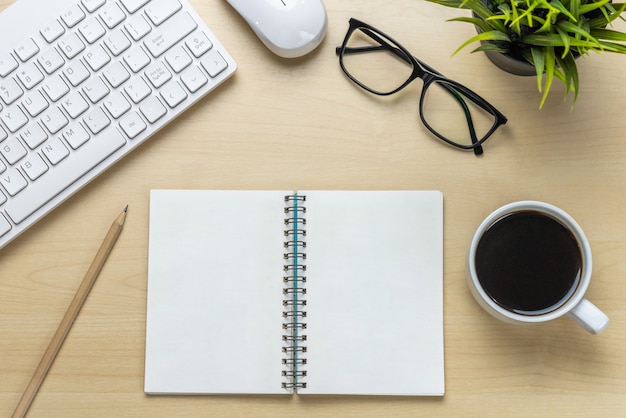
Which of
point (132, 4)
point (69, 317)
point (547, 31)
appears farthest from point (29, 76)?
point (547, 31)

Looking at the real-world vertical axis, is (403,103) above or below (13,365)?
above

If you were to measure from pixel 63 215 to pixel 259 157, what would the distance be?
220mm

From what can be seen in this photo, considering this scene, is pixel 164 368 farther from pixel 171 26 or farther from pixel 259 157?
pixel 171 26

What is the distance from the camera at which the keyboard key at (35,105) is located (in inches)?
26.3

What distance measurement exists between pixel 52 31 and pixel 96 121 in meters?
0.11

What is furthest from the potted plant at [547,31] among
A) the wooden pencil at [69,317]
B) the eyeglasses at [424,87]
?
the wooden pencil at [69,317]

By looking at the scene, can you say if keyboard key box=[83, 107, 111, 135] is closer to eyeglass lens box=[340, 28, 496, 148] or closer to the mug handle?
eyeglass lens box=[340, 28, 496, 148]

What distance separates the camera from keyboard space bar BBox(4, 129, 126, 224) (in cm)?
66

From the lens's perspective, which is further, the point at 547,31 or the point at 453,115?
the point at 453,115

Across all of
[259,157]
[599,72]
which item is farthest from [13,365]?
[599,72]

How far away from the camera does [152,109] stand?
2.21ft

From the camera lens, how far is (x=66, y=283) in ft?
2.27

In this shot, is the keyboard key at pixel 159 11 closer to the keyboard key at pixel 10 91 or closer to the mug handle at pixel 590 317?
the keyboard key at pixel 10 91

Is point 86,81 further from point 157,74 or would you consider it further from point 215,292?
point 215,292
